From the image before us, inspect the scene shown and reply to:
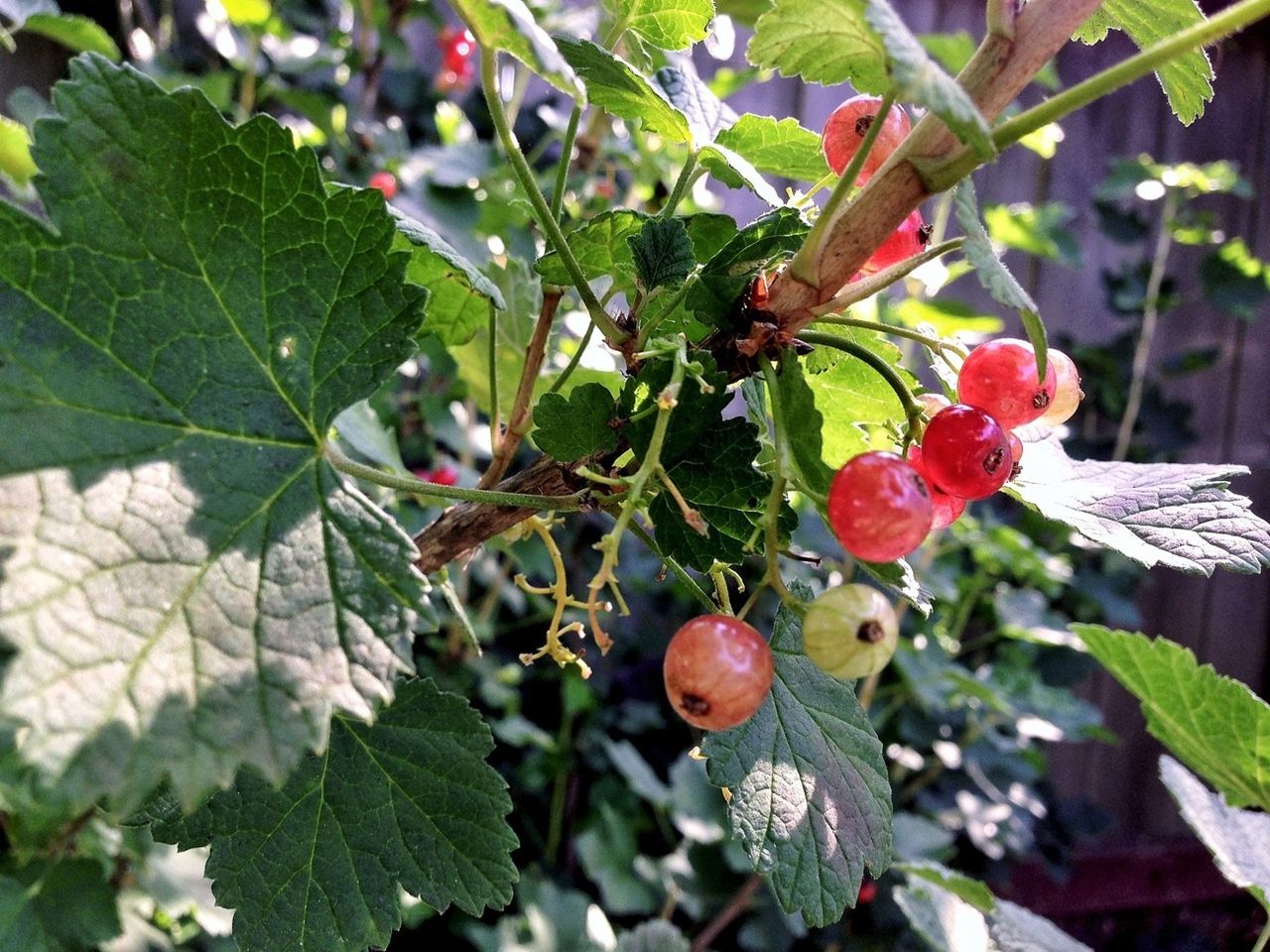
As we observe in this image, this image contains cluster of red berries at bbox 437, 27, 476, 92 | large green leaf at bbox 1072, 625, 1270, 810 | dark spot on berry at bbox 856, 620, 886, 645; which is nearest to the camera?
dark spot on berry at bbox 856, 620, 886, 645

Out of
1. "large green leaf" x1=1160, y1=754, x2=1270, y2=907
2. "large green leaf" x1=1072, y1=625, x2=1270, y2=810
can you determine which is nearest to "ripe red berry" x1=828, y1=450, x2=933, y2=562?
"large green leaf" x1=1072, y1=625, x2=1270, y2=810

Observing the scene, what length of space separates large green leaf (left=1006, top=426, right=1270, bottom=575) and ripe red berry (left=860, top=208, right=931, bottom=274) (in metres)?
0.15

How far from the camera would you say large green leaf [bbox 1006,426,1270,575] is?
0.50 m

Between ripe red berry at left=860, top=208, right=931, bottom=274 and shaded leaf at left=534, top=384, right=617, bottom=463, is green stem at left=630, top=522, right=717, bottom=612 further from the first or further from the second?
ripe red berry at left=860, top=208, right=931, bottom=274

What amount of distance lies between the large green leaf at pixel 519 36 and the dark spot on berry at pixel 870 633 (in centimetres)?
28

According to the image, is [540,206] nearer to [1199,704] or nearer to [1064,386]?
[1064,386]

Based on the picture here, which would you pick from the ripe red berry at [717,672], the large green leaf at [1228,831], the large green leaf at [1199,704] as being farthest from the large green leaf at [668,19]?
the large green leaf at [1228,831]

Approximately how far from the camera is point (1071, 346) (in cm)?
239

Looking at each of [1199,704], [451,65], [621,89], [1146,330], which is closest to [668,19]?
[621,89]

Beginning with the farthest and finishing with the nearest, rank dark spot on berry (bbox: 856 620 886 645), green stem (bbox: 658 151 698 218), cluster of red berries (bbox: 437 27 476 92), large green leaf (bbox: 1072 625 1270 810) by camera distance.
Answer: cluster of red berries (bbox: 437 27 476 92)
large green leaf (bbox: 1072 625 1270 810)
green stem (bbox: 658 151 698 218)
dark spot on berry (bbox: 856 620 886 645)

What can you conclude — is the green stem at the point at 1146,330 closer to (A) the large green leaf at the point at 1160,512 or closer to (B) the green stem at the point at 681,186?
(A) the large green leaf at the point at 1160,512

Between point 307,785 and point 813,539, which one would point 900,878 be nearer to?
point 813,539

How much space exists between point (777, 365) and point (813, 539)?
125cm

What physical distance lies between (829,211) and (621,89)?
0.18 meters
